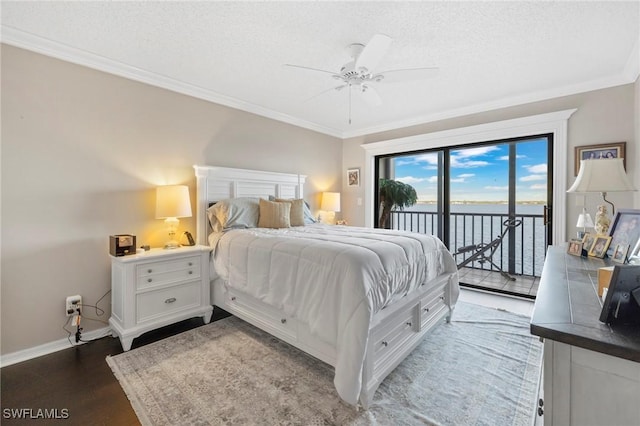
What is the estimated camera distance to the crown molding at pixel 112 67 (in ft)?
6.97

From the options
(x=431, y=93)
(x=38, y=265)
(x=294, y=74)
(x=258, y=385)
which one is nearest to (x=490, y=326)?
(x=258, y=385)

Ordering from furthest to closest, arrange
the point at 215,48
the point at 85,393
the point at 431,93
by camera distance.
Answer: the point at 431,93, the point at 215,48, the point at 85,393

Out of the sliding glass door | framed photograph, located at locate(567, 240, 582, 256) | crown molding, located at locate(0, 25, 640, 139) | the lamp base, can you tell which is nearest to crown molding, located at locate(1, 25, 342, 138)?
crown molding, located at locate(0, 25, 640, 139)

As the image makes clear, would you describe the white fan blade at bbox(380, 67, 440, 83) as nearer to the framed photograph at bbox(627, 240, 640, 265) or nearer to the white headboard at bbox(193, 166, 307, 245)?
the framed photograph at bbox(627, 240, 640, 265)

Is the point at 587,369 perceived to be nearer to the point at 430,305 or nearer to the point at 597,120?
the point at 430,305

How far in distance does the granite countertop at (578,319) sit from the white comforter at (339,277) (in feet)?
2.67

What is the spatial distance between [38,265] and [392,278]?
2779mm

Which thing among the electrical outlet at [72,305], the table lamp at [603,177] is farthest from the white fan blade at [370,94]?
the electrical outlet at [72,305]

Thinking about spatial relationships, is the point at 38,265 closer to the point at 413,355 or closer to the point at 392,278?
the point at 392,278

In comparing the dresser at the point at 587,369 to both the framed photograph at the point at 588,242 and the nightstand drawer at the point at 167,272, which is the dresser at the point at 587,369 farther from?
the nightstand drawer at the point at 167,272

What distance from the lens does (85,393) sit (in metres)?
1.76

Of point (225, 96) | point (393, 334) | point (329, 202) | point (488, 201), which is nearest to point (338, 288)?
point (393, 334)

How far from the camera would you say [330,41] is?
2189 mm

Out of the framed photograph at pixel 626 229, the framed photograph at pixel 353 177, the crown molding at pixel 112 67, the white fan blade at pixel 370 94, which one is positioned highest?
the crown molding at pixel 112 67
